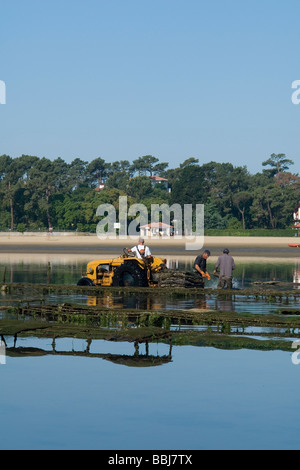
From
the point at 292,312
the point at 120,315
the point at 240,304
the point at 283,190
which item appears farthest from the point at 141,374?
the point at 283,190

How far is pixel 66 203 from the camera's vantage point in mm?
173500

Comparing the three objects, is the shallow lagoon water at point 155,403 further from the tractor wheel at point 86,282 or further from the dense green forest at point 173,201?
the dense green forest at point 173,201

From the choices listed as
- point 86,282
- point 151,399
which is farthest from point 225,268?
point 151,399

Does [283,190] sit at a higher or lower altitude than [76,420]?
higher

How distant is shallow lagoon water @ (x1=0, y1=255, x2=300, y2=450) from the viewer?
40.8 feet

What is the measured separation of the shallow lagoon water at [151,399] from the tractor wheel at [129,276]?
9566mm

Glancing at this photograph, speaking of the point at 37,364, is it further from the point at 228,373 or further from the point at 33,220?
the point at 33,220

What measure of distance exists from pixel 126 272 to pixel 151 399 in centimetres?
1536

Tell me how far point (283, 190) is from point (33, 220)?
2260 inches

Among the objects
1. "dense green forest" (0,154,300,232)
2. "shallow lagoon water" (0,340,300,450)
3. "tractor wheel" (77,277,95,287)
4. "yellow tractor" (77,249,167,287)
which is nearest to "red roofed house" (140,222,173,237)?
"dense green forest" (0,154,300,232)

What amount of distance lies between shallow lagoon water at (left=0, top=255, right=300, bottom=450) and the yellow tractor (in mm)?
9711

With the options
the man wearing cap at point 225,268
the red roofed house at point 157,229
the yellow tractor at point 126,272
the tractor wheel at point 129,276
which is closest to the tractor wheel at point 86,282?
the yellow tractor at point 126,272

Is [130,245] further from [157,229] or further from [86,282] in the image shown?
[86,282]

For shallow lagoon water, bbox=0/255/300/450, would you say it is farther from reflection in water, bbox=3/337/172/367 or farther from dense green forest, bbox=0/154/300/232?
dense green forest, bbox=0/154/300/232
